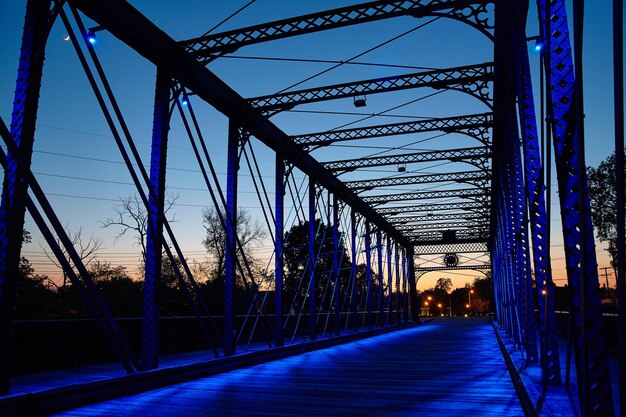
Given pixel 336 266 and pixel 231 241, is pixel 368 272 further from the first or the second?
pixel 231 241

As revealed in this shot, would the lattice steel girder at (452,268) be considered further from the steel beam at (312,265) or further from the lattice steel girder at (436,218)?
the steel beam at (312,265)

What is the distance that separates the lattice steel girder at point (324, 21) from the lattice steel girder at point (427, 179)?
10799 millimetres

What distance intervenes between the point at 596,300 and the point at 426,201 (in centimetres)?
2203

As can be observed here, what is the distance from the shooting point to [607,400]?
2.41 meters

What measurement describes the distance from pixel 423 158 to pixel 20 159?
40.0 feet

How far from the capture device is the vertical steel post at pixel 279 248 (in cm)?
1093

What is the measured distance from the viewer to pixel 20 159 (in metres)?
4.65

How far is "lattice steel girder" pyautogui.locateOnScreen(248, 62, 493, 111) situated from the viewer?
9.59m

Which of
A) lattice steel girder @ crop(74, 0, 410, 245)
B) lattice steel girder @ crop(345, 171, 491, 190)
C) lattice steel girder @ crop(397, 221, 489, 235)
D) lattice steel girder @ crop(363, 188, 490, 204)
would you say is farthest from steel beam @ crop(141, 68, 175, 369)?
lattice steel girder @ crop(397, 221, 489, 235)

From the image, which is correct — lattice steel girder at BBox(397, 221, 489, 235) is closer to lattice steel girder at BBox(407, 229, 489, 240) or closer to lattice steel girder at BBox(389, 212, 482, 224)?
lattice steel girder at BBox(407, 229, 489, 240)

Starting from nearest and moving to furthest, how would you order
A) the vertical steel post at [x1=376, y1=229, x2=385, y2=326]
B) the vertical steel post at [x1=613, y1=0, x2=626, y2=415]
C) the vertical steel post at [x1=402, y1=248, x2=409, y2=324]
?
the vertical steel post at [x1=613, y1=0, x2=626, y2=415] → the vertical steel post at [x1=376, y1=229, x2=385, y2=326] → the vertical steel post at [x1=402, y1=248, x2=409, y2=324]

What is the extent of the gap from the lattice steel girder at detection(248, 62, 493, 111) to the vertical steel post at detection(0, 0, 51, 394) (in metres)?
5.96

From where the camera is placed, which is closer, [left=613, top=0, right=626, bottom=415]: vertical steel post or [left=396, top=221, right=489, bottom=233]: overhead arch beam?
[left=613, top=0, right=626, bottom=415]: vertical steel post

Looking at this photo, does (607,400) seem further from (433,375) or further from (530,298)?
(433,375)
